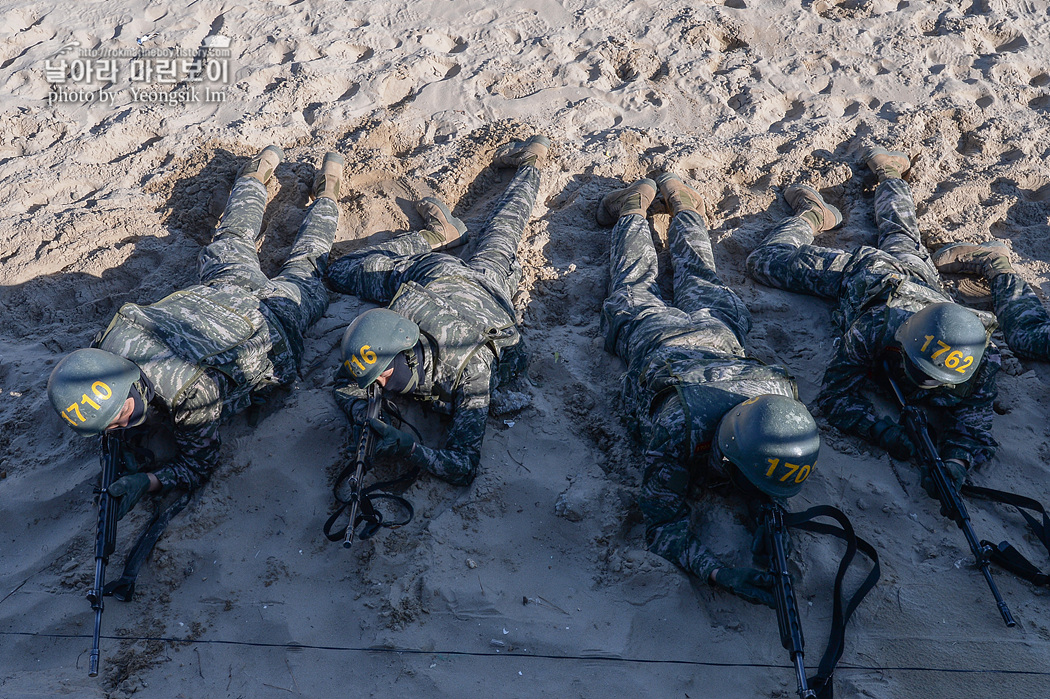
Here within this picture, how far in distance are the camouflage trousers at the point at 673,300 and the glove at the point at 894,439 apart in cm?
96

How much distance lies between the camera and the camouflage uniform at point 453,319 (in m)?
4.29

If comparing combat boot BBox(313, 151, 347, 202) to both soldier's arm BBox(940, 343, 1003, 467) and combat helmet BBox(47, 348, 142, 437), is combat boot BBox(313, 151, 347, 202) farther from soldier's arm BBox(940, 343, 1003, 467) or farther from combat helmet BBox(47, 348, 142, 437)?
soldier's arm BBox(940, 343, 1003, 467)

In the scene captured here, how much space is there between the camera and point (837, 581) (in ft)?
11.8

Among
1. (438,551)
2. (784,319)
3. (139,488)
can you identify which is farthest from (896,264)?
(139,488)

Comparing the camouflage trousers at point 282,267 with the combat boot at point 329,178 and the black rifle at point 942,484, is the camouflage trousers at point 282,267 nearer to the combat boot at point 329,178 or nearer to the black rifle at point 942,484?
the combat boot at point 329,178

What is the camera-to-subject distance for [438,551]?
384 centimetres

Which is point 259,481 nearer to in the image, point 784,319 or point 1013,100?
point 784,319

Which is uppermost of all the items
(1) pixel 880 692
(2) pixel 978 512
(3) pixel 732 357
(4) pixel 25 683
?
(3) pixel 732 357

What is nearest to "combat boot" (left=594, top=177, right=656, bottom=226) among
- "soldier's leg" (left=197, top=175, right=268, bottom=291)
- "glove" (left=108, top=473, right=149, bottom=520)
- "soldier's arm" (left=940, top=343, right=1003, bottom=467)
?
"soldier's arm" (left=940, top=343, right=1003, bottom=467)

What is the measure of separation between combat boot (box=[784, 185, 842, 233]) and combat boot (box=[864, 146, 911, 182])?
19.4 inches

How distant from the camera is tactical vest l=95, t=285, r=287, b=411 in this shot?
163 inches

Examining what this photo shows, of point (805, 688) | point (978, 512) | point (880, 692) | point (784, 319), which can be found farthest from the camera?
point (784, 319)

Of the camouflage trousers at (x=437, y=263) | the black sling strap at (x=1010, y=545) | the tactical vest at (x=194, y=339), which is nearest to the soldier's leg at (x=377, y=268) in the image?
the camouflage trousers at (x=437, y=263)

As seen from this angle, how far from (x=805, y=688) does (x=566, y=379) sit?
2.41 meters
